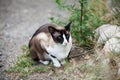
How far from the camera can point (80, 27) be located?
7691 millimetres

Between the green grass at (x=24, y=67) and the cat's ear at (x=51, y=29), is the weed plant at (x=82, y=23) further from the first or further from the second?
the green grass at (x=24, y=67)

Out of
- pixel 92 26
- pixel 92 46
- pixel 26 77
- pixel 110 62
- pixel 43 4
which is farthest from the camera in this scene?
pixel 43 4

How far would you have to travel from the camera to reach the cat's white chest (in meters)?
7.02

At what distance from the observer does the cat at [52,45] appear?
22.6 ft

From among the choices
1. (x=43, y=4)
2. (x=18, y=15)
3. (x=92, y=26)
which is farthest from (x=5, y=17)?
(x=92, y=26)

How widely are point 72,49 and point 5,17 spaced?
283 centimetres

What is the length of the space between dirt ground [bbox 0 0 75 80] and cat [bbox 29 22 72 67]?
583 mm

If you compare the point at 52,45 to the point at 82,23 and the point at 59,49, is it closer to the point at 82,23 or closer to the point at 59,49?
the point at 59,49

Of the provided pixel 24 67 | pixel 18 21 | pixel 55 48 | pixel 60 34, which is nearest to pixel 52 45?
pixel 55 48

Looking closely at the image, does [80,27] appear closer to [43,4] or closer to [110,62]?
[110,62]

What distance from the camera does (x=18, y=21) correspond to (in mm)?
9711

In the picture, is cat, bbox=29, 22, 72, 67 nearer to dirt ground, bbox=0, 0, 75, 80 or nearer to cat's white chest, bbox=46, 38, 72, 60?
cat's white chest, bbox=46, 38, 72, 60

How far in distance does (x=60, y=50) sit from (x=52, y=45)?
162mm

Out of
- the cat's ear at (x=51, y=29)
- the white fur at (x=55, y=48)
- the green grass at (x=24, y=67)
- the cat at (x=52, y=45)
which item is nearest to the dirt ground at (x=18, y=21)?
the green grass at (x=24, y=67)
